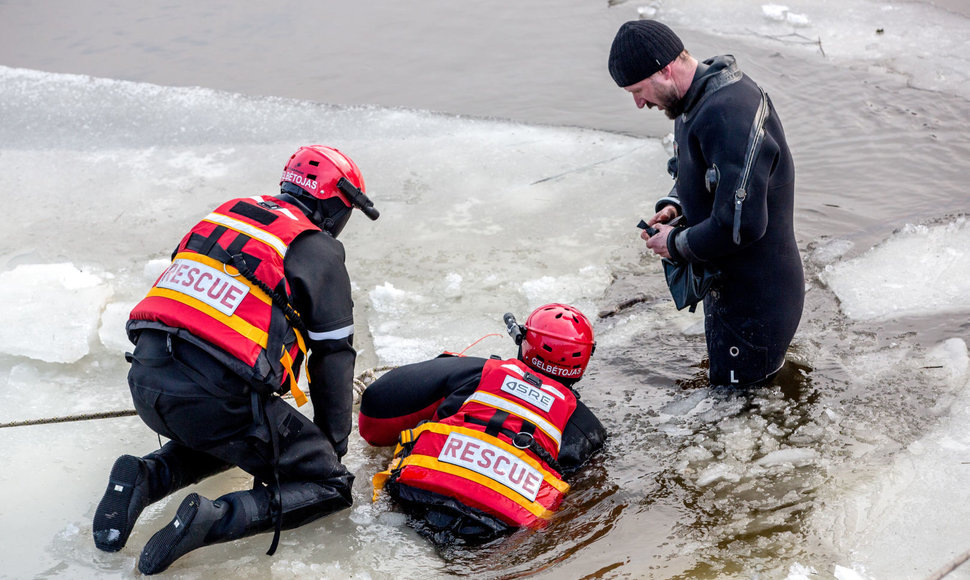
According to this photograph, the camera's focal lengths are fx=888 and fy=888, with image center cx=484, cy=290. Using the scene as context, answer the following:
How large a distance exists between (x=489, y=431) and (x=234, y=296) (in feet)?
3.71

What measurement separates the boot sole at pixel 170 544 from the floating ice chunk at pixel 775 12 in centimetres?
811

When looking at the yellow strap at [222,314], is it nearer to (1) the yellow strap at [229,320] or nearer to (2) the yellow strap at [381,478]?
(1) the yellow strap at [229,320]

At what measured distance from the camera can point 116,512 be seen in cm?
337

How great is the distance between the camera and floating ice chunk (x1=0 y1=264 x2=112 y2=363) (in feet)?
15.3

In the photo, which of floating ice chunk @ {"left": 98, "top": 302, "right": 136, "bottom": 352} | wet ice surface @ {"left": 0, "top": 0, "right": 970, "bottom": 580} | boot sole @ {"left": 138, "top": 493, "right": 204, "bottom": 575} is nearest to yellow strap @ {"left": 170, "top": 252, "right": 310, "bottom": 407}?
boot sole @ {"left": 138, "top": 493, "right": 204, "bottom": 575}

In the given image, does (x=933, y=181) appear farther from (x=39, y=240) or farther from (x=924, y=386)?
(x=39, y=240)

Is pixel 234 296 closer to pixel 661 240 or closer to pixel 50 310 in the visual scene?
pixel 661 240

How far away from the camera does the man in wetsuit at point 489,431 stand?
352 cm

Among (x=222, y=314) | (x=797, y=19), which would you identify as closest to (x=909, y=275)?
(x=222, y=314)

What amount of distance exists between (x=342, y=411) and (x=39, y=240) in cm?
353

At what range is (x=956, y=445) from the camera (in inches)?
148

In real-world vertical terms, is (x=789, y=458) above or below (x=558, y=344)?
below

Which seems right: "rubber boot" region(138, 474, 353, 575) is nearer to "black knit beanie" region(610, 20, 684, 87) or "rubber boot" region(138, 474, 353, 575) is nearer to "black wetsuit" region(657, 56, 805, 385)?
"black wetsuit" region(657, 56, 805, 385)

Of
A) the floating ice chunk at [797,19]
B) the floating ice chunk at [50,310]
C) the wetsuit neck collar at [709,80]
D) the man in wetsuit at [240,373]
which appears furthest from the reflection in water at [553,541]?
the floating ice chunk at [797,19]
